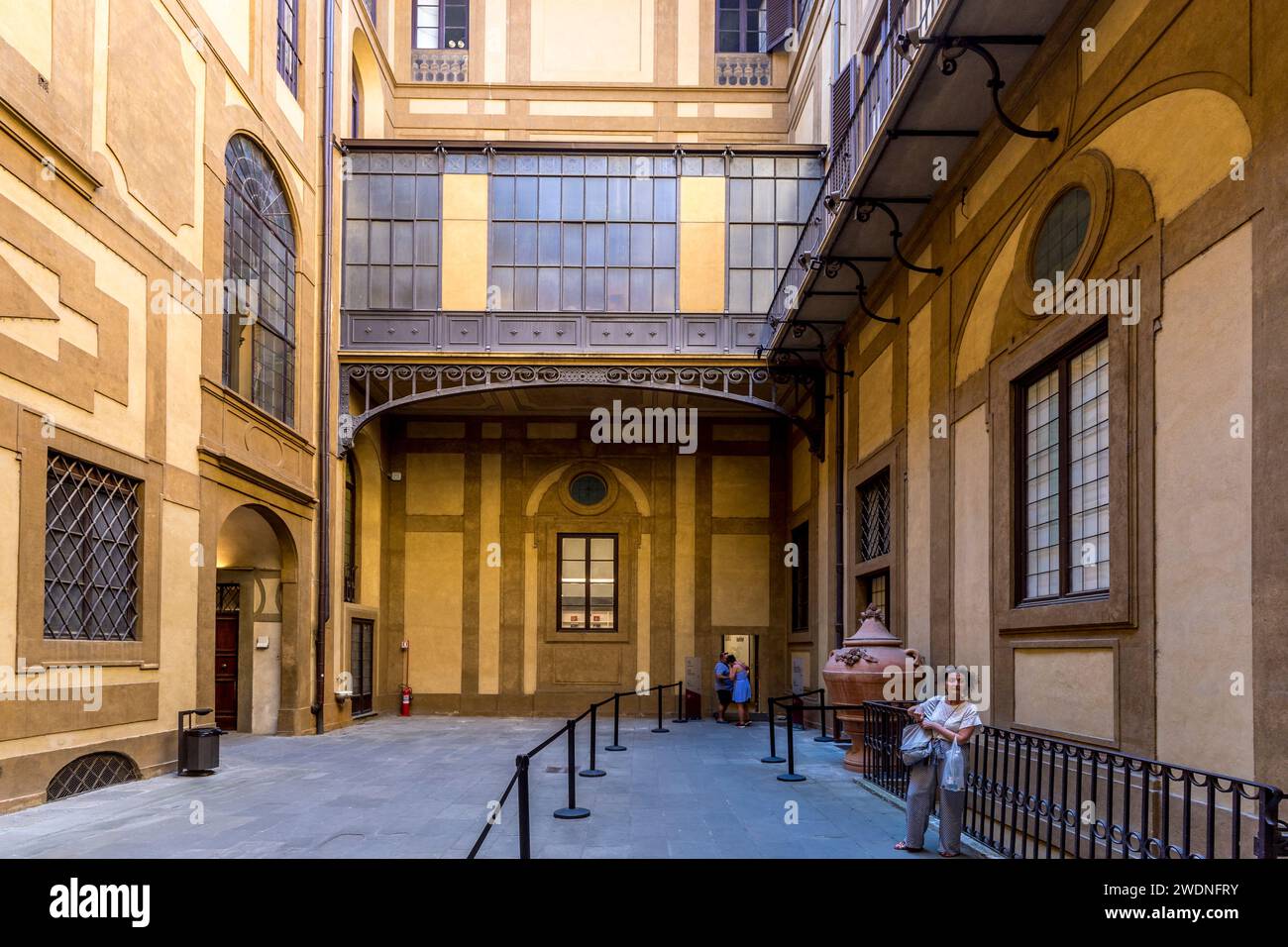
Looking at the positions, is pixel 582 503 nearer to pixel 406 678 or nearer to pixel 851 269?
pixel 406 678

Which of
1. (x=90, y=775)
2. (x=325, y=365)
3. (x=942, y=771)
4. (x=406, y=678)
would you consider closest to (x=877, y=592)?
(x=942, y=771)

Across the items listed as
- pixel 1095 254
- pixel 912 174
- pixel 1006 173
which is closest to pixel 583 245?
pixel 912 174

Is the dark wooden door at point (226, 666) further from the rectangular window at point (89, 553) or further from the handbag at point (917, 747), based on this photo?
the handbag at point (917, 747)

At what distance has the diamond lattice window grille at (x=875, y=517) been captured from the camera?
15.0m

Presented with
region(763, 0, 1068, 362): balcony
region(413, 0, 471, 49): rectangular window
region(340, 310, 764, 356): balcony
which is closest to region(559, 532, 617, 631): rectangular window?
region(340, 310, 764, 356): balcony

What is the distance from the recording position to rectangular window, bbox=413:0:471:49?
24312 mm

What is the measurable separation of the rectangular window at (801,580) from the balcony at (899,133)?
6079 millimetres

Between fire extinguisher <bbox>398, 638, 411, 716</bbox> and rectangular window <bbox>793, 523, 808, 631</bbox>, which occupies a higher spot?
rectangular window <bbox>793, 523, 808, 631</bbox>

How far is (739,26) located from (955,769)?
70.5ft

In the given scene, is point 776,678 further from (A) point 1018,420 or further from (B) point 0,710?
(B) point 0,710

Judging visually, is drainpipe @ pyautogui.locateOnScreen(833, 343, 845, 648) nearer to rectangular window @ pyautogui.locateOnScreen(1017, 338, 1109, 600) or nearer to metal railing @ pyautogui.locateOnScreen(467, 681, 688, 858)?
metal railing @ pyautogui.locateOnScreen(467, 681, 688, 858)

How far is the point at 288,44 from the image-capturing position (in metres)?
17.6

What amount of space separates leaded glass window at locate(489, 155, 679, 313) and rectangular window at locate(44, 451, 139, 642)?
9.48 m

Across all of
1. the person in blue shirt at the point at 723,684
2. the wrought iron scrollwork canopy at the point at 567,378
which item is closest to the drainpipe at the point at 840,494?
the wrought iron scrollwork canopy at the point at 567,378
